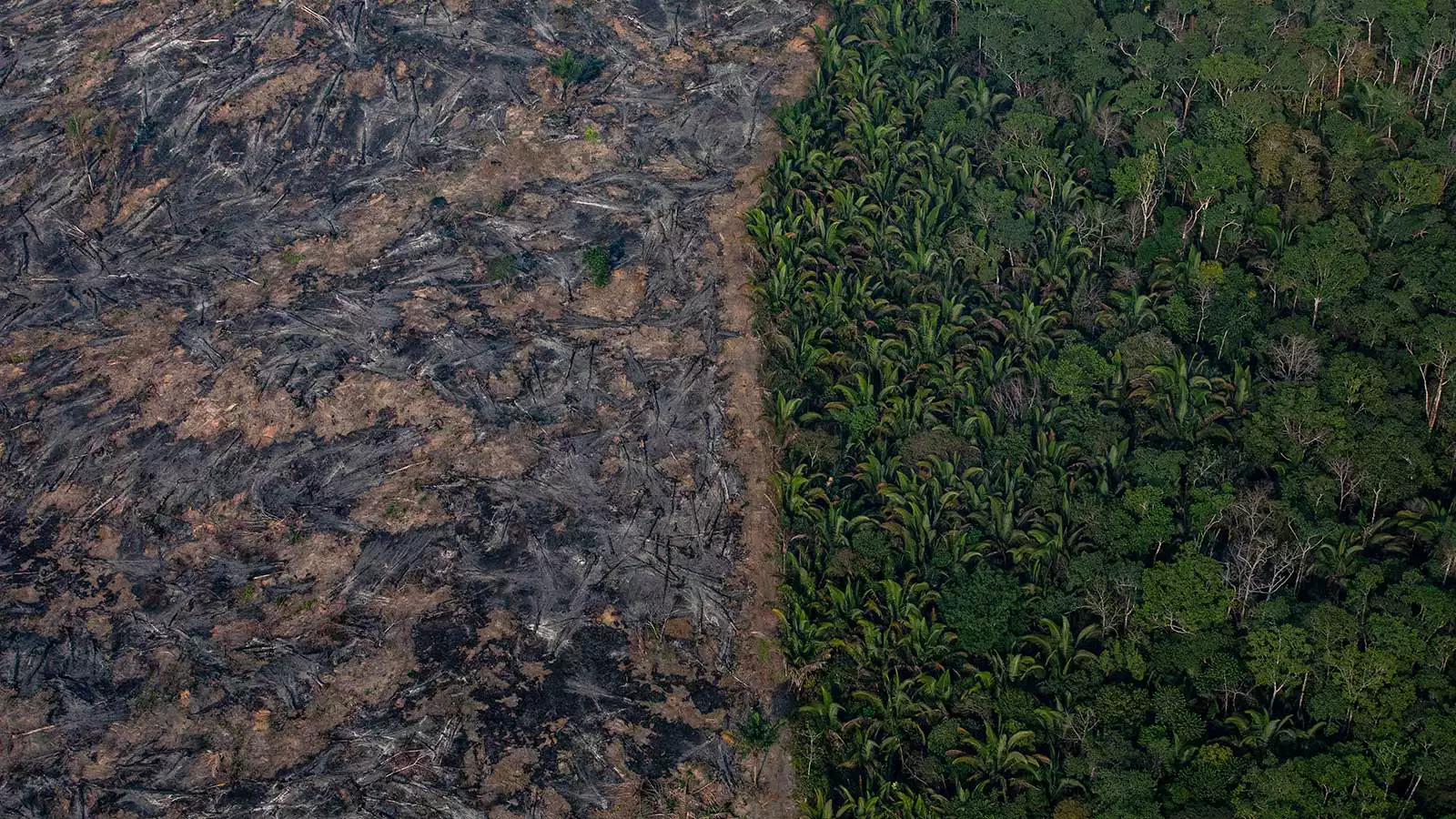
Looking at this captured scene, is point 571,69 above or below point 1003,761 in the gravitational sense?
above

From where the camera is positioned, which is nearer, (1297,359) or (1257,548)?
(1257,548)

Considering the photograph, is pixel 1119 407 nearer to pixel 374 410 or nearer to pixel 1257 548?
pixel 1257 548

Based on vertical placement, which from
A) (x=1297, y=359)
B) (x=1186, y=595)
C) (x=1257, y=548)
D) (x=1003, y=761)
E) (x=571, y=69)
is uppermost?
(x=571, y=69)

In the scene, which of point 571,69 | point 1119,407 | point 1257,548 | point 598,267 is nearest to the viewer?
point 1257,548

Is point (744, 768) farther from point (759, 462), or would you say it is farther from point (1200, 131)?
point (1200, 131)

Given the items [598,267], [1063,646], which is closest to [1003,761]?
[1063,646]
